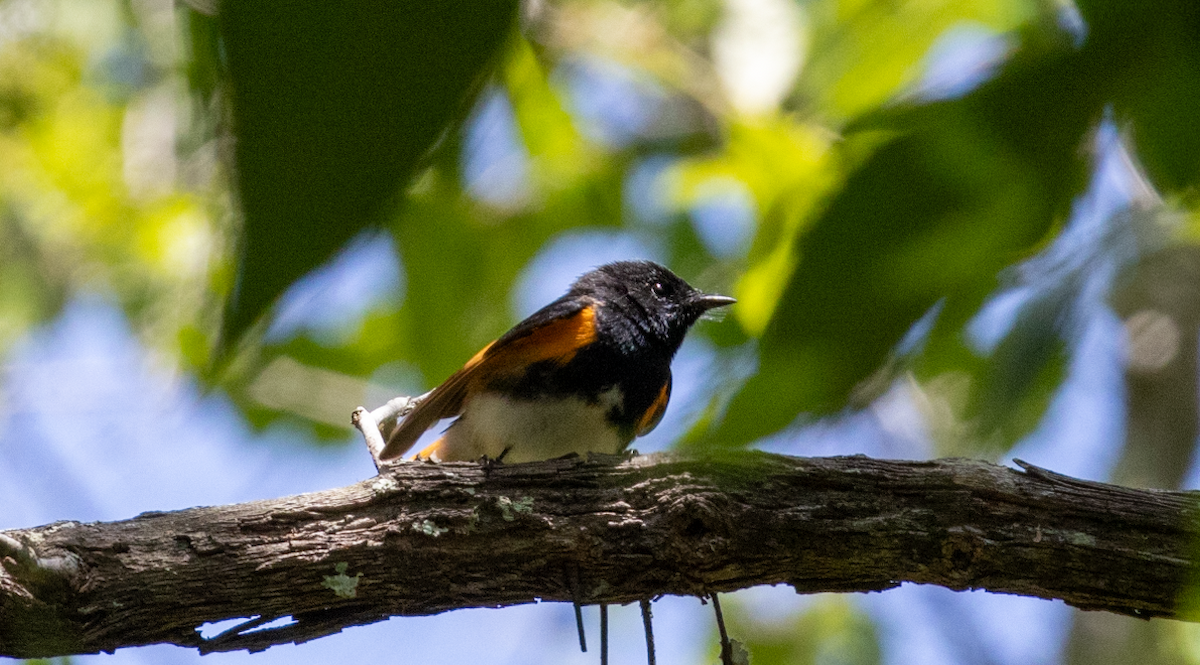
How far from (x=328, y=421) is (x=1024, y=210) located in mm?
6518

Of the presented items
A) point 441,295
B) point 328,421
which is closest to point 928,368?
point 441,295

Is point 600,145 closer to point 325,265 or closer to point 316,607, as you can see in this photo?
point 316,607

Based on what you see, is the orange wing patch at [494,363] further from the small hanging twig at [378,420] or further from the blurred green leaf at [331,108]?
the blurred green leaf at [331,108]

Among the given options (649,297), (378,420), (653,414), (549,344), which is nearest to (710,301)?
(649,297)

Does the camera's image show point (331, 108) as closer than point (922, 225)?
Yes

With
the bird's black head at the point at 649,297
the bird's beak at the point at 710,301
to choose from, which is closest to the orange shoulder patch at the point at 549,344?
the bird's black head at the point at 649,297

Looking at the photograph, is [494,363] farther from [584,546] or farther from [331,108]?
[331,108]

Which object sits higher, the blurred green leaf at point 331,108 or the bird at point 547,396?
the bird at point 547,396

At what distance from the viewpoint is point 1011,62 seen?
1.59 ft

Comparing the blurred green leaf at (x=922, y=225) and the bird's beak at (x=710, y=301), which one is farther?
the bird's beak at (x=710, y=301)

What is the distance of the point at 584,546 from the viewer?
289 cm

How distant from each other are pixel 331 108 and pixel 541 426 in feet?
13.4

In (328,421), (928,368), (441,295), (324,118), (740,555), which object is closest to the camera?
(324,118)

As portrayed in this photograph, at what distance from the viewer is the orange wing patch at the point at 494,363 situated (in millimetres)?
4266
